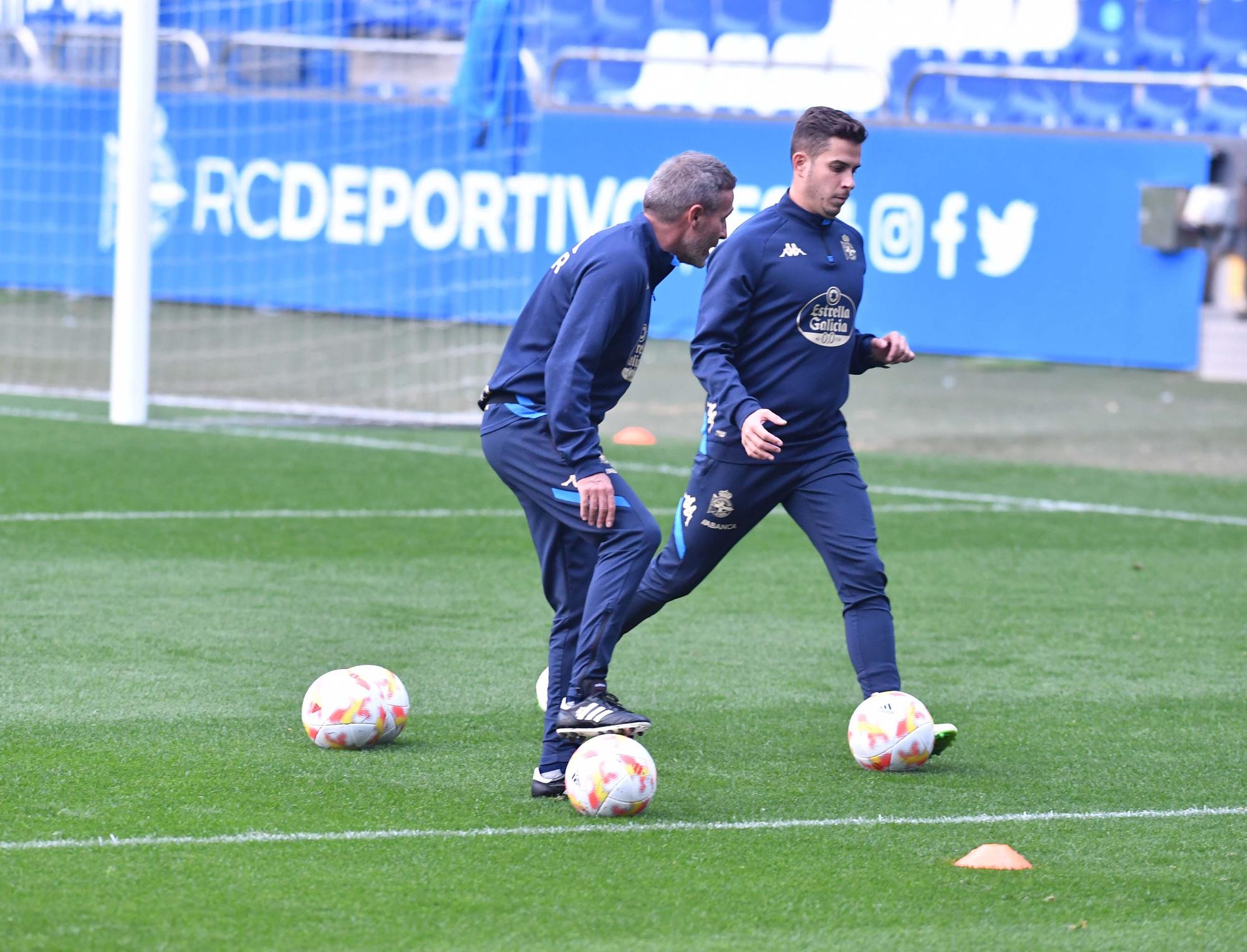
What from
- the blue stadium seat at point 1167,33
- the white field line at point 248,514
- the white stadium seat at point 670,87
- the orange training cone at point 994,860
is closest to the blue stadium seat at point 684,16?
the white stadium seat at point 670,87

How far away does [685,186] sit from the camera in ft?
16.2

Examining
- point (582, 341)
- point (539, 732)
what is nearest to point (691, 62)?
point (539, 732)

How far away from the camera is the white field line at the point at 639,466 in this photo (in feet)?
34.2

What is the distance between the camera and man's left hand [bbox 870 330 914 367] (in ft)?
19.1

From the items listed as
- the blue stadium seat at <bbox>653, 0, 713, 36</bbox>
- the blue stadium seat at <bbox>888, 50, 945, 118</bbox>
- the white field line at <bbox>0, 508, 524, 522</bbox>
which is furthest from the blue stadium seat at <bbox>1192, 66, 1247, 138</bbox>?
the white field line at <bbox>0, 508, 524, 522</bbox>

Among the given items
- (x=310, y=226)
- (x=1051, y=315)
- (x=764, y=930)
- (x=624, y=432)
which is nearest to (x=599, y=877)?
(x=764, y=930)

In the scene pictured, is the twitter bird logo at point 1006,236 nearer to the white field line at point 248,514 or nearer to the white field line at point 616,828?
the white field line at point 248,514

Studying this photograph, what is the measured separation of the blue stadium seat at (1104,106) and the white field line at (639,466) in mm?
7918

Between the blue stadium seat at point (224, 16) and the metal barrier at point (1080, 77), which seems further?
the blue stadium seat at point (224, 16)

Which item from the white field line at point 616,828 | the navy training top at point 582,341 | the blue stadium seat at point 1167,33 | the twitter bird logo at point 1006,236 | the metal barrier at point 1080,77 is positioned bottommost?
the white field line at point 616,828

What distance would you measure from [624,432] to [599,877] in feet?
27.2

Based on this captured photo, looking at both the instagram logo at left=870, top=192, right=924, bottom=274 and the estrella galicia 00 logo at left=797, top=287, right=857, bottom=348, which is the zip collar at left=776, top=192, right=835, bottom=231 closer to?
the estrella galicia 00 logo at left=797, top=287, right=857, bottom=348

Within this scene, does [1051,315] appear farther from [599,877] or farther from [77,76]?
[599,877]

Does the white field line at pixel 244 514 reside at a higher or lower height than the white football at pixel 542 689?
higher
